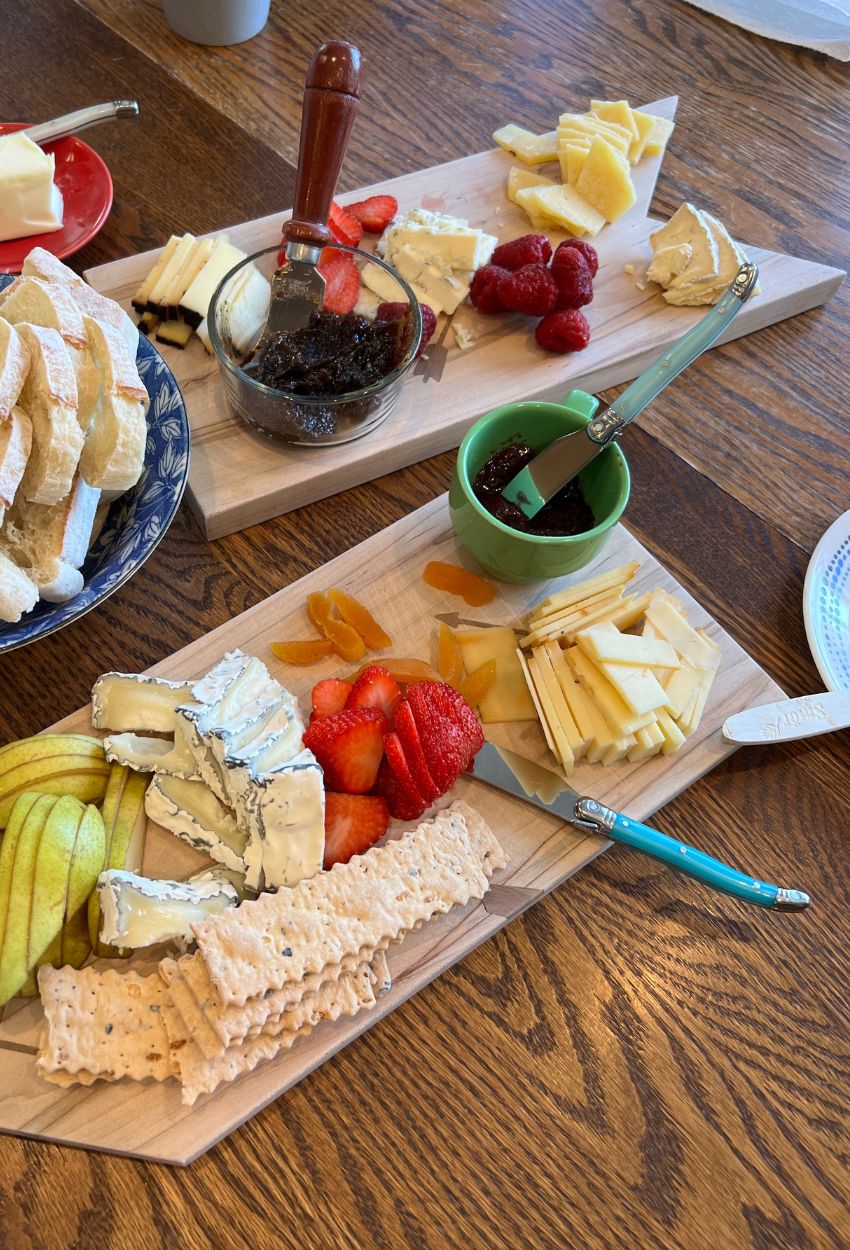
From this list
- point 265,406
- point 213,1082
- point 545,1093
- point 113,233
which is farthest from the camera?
point 113,233

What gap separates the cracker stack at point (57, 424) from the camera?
117 cm

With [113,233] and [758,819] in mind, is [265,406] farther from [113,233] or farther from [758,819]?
[758,819]

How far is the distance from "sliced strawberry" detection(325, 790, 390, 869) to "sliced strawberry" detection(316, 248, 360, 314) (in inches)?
36.7

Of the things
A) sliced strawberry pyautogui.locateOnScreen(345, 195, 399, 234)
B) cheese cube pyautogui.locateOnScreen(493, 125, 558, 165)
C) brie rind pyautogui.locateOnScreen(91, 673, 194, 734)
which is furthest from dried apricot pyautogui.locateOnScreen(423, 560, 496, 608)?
cheese cube pyautogui.locateOnScreen(493, 125, 558, 165)

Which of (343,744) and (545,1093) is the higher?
(343,744)

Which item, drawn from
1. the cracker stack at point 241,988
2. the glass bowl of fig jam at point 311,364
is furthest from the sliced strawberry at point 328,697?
the glass bowl of fig jam at point 311,364

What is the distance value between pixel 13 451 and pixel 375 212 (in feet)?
3.27

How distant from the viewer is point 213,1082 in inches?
40.2

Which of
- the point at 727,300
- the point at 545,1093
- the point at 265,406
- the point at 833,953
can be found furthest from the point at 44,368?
the point at 833,953

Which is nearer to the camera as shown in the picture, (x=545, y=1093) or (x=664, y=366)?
(x=545, y=1093)

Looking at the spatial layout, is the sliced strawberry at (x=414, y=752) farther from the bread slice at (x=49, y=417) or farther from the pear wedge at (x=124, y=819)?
the bread slice at (x=49, y=417)

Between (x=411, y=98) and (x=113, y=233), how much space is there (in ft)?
2.66

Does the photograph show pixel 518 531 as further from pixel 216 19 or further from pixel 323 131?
pixel 216 19

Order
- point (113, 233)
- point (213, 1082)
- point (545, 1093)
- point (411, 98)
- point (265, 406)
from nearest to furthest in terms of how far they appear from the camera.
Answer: point (213, 1082), point (545, 1093), point (265, 406), point (113, 233), point (411, 98)
